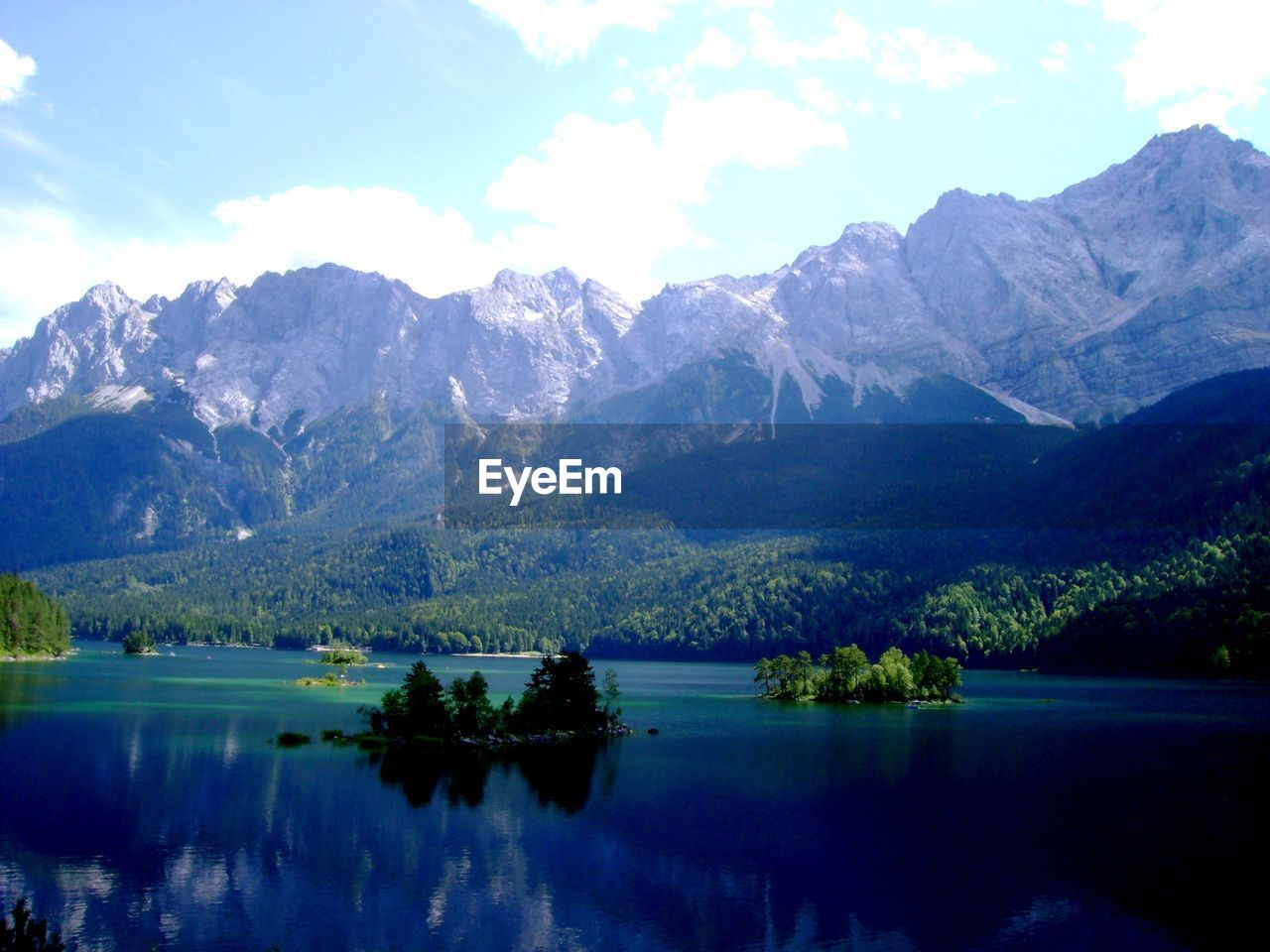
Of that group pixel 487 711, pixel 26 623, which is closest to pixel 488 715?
pixel 487 711

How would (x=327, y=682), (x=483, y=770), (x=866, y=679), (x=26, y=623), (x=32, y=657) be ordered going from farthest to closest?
(x=32, y=657) < (x=26, y=623) < (x=327, y=682) < (x=866, y=679) < (x=483, y=770)

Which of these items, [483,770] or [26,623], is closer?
[483,770]

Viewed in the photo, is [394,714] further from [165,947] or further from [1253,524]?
[1253,524]

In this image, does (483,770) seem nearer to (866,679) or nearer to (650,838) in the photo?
(650,838)

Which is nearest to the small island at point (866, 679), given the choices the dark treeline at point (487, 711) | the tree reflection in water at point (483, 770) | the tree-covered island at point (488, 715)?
the dark treeline at point (487, 711)

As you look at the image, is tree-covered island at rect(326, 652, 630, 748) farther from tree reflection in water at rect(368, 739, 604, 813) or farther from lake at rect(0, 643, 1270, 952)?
lake at rect(0, 643, 1270, 952)

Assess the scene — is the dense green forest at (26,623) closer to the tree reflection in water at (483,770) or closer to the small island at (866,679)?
the tree reflection in water at (483,770)

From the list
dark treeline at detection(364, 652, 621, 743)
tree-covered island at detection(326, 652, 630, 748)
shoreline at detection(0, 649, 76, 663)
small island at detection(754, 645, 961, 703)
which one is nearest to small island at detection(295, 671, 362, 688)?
dark treeline at detection(364, 652, 621, 743)

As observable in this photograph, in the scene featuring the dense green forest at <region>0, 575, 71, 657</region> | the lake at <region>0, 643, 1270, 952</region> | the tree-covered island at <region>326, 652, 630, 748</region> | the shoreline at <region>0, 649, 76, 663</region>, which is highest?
the dense green forest at <region>0, 575, 71, 657</region>
